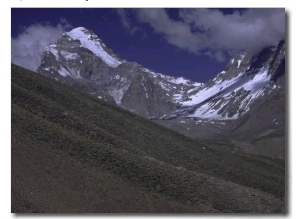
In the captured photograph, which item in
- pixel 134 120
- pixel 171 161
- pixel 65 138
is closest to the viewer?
pixel 65 138

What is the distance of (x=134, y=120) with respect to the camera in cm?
2197

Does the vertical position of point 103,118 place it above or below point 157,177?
above

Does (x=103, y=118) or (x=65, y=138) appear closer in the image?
(x=65, y=138)

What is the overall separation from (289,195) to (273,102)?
153m

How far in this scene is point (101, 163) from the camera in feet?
50.8

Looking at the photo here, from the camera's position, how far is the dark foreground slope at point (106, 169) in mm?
13930

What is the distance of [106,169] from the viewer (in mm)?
15234

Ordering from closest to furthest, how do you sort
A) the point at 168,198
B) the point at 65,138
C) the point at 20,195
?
the point at 20,195
the point at 168,198
the point at 65,138

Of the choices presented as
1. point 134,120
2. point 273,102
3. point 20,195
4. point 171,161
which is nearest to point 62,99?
point 134,120

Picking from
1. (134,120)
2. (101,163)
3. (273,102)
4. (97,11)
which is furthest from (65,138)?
(273,102)

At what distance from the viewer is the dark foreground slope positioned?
45.7 ft

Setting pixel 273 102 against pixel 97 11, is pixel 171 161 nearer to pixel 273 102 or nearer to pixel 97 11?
pixel 97 11
